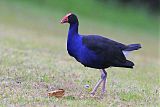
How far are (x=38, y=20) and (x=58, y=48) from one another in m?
7.99

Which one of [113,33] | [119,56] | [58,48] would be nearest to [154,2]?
[113,33]

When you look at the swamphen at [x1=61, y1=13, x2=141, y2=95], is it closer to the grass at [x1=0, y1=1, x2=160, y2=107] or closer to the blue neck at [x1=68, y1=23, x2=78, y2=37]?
the blue neck at [x1=68, y1=23, x2=78, y2=37]

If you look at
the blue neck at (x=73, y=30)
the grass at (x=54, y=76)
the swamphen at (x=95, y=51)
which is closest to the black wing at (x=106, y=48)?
the swamphen at (x=95, y=51)

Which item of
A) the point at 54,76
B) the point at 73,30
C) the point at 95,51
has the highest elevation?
the point at 73,30

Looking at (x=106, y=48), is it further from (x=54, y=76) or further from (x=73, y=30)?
(x=54, y=76)

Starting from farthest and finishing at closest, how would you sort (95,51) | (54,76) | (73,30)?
(54,76) → (73,30) → (95,51)

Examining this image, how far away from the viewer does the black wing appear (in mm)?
8820

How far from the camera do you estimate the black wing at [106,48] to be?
28.9ft

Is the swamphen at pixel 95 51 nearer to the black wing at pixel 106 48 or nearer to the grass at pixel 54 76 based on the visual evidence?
the black wing at pixel 106 48

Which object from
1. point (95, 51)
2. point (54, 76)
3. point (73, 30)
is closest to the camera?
point (95, 51)

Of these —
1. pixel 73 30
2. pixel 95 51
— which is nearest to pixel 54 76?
pixel 73 30

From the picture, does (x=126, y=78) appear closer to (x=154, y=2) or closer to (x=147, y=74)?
(x=147, y=74)

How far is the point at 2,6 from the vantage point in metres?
25.8

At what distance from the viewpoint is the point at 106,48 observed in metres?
8.89
